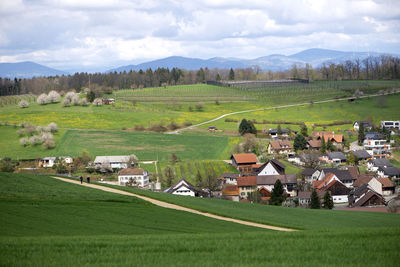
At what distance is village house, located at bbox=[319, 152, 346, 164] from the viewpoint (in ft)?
194

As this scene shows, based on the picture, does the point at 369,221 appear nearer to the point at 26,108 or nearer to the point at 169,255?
the point at 169,255

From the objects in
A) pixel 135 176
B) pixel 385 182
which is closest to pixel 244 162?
pixel 135 176

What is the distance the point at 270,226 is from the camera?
20.5 m

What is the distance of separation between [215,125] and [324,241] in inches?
2703

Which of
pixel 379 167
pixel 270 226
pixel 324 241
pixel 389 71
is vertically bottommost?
pixel 379 167

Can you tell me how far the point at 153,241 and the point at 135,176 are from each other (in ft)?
122

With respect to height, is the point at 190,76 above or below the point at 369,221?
above

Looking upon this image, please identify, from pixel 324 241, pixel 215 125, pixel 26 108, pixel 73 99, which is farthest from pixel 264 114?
pixel 324 241

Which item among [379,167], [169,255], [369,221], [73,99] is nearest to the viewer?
[169,255]

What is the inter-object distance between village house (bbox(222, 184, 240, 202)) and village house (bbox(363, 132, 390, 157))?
76.6ft

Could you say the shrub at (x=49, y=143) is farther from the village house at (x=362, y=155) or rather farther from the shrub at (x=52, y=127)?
the village house at (x=362, y=155)

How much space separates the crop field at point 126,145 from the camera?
201ft

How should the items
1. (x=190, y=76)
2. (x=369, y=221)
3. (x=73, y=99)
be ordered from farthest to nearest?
1. (x=190, y=76)
2. (x=73, y=99)
3. (x=369, y=221)

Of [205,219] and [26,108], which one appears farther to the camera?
[26,108]
